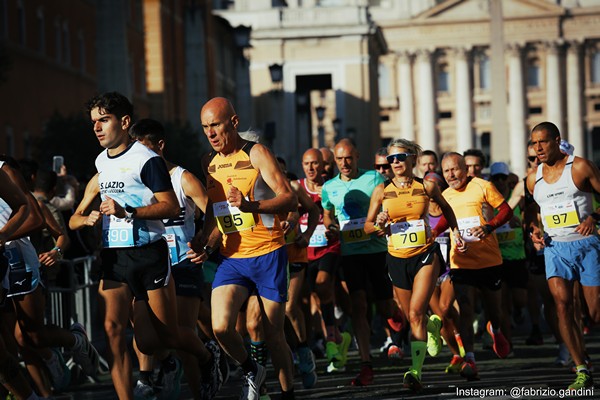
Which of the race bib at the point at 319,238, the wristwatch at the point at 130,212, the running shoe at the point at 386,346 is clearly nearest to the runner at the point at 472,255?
the race bib at the point at 319,238

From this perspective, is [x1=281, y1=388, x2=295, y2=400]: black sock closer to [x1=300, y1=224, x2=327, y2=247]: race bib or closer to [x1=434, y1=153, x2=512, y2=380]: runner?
[x1=434, y1=153, x2=512, y2=380]: runner

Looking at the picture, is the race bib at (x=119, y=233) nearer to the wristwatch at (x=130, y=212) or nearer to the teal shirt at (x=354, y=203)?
the wristwatch at (x=130, y=212)

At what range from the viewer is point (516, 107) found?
11419 cm

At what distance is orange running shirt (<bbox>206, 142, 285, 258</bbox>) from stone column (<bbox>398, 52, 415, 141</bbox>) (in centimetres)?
10892

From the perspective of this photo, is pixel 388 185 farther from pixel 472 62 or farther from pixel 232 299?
pixel 472 62

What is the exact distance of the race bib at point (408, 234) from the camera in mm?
10242

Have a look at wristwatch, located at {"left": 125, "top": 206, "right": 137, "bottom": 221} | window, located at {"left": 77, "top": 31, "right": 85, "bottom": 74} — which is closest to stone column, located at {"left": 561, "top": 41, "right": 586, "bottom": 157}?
window, located at {"left": 77, "top": 31, "right": 85, "bottom": 74}

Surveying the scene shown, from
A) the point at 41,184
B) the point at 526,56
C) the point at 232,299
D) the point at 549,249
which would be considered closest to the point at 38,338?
the point at 232,299

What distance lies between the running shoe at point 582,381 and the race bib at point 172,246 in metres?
2.67

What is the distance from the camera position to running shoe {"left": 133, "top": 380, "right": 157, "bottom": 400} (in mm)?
8461

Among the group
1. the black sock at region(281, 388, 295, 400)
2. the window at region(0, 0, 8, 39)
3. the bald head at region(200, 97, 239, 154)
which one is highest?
the window at region(0, 0, 8, 39)

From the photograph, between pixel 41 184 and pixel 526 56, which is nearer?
pixel 41 184

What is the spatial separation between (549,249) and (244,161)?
2459 millimetres

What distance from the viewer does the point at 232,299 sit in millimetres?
8484
